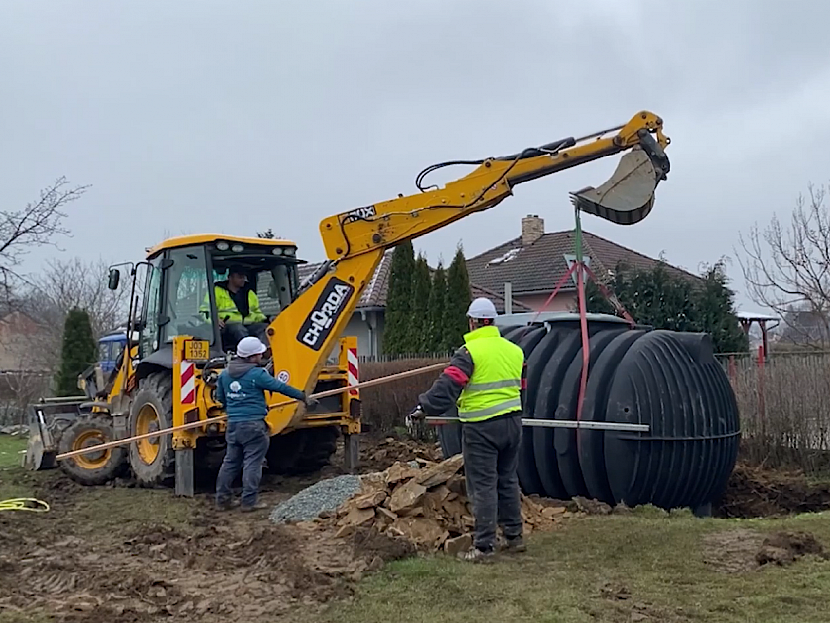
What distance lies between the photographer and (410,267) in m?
23.4

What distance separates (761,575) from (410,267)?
1782 cm

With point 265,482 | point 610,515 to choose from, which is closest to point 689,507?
point 610,515

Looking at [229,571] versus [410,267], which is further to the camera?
[410,267]

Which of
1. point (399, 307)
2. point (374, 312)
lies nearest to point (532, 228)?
point (374, 312)

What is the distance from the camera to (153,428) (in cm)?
1080

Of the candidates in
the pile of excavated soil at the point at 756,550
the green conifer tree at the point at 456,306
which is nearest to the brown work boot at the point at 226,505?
the pile of excavated soil at the point at 756,550

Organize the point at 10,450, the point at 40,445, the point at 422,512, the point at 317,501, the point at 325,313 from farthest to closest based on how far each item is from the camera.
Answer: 1. the point at 10,450
2. the point at 40,445
3. the point at 325,313
4. the point at 317,501
5. the point at 422,512

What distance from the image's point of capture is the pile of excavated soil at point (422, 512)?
23.2 feet

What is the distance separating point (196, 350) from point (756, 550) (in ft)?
19.6

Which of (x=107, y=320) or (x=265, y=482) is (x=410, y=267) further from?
(x=107, y=320)

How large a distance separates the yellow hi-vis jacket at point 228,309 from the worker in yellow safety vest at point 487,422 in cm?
452

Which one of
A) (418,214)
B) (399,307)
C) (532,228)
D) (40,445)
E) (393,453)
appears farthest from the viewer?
(532,228)

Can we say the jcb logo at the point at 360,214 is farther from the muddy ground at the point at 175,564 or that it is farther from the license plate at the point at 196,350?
the muddy ground at the point at 175,564

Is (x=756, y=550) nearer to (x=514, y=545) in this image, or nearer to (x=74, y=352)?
(x=514, y=545)
